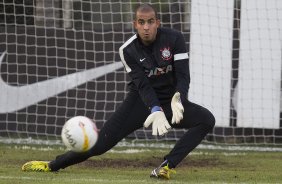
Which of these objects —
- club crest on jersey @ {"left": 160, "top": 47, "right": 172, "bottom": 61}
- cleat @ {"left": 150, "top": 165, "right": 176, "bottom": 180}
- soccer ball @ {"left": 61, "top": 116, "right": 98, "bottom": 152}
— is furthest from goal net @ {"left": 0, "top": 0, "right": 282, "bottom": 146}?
soccer ball @ {"left": 61, "top": 116, "right": 98, "bottom": 152}

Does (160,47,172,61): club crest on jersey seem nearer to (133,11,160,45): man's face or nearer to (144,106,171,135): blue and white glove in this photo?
(133,11,160,45): man's face

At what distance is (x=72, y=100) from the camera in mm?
13688

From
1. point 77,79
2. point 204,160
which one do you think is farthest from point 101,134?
point 77,79

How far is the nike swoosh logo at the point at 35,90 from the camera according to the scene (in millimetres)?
13633

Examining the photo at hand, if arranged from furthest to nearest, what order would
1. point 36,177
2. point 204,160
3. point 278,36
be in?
1. point 278,36
2. point 204,160
3. point 36,177

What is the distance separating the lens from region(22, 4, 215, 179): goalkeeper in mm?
8547

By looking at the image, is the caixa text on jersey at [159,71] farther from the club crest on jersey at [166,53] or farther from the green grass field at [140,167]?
the green grass field at [140,167]

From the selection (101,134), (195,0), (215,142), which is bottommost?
(215,142)

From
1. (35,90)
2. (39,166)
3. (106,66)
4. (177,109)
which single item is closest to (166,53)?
(177,109)

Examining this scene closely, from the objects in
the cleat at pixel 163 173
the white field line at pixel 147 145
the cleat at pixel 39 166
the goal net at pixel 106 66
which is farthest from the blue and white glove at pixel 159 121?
the goal net at pixel 106 66

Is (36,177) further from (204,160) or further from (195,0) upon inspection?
(195,0)

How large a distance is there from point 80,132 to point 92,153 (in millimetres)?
1183

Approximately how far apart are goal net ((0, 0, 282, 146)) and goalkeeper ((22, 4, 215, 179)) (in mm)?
4342

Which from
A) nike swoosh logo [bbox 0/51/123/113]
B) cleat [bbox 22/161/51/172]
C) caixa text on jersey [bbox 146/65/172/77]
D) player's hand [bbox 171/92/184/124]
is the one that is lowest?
cleat [bbox 22/161/51/172]
